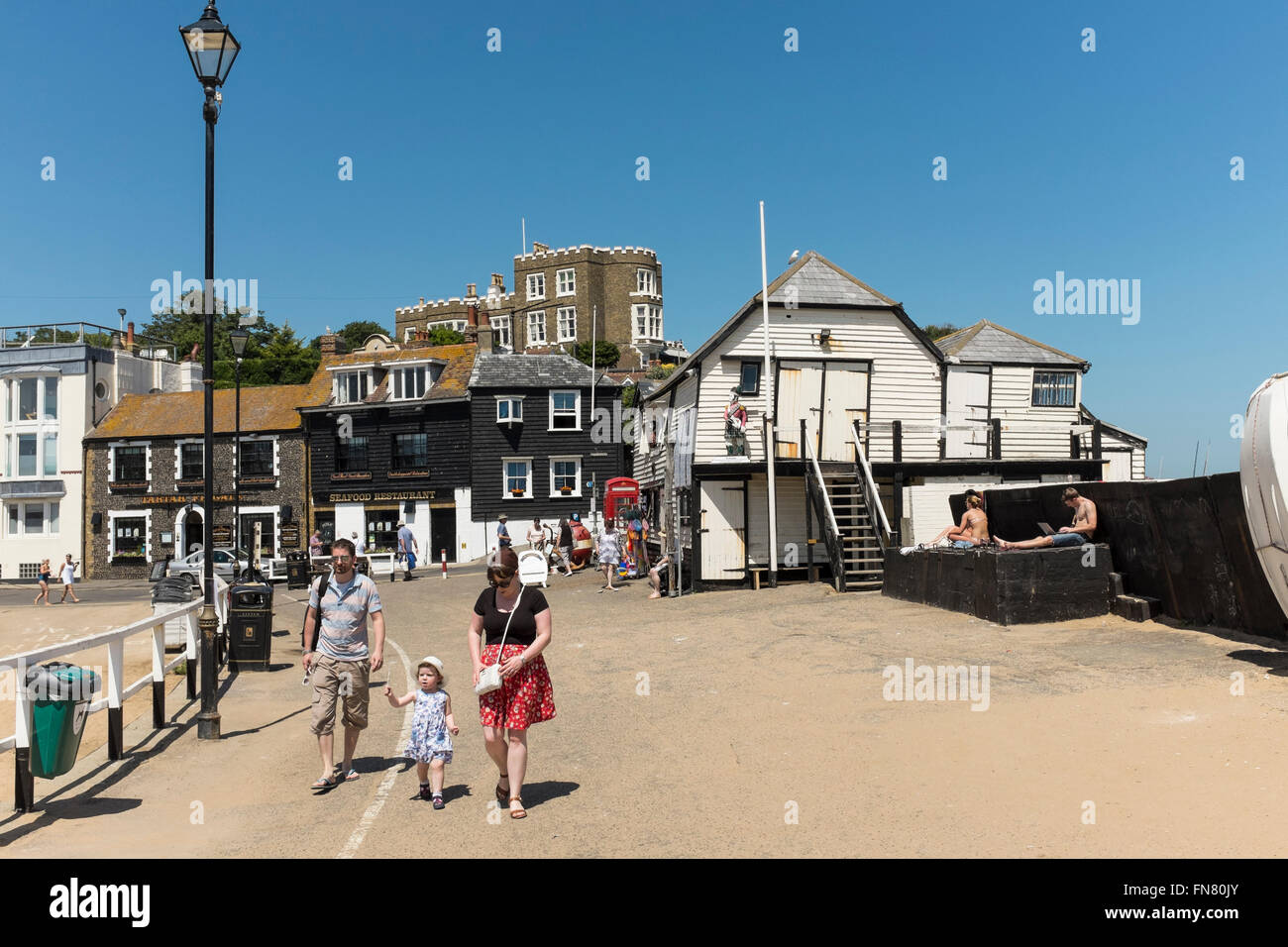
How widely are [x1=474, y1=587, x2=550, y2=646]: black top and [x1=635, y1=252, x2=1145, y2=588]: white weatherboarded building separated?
48.7 ft

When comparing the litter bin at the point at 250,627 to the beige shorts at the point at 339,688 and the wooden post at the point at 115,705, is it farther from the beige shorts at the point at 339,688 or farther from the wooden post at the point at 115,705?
the beige shorts at the point at 339,688

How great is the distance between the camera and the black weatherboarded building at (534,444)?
4616 centimetres

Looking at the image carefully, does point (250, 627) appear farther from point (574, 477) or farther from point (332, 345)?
point (332, 345)

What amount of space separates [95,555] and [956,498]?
44544 mm

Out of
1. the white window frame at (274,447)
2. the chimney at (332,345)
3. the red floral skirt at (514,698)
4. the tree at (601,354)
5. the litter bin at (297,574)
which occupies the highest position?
the tree at (601,354)

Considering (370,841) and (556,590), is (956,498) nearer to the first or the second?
(556,590)

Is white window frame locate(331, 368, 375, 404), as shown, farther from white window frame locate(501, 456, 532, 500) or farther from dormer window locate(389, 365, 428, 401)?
white window frame locate(501, 456, 532, 500)

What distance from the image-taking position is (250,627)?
15477mm

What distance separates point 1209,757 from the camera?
289 inches

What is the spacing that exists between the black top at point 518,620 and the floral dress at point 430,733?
77 cm

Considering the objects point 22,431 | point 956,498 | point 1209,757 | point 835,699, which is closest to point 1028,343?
point 956,498

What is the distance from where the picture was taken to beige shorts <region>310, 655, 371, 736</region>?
8430mm

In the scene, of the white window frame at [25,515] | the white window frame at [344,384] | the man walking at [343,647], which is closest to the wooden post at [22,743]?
the man walking at [343,647]

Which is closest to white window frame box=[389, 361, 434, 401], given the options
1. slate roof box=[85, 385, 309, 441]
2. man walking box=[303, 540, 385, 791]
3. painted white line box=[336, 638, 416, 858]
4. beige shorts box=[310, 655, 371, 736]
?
slate roof box=[85, 385, 309, 441]
